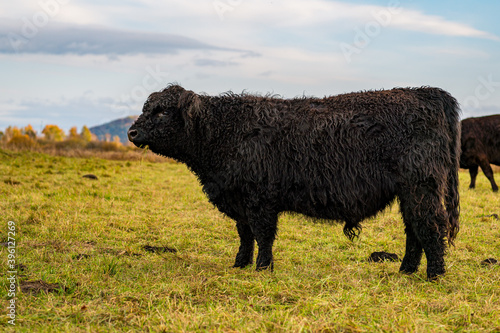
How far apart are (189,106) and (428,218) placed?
3.08 metres

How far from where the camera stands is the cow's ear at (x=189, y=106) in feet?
17.9

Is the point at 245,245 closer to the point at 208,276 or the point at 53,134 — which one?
the point at 208,276

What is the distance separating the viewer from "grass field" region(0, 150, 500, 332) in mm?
3734

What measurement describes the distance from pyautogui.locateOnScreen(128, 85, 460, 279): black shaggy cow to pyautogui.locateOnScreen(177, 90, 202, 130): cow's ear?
13 millimetres

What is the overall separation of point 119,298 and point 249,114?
8.54 ft

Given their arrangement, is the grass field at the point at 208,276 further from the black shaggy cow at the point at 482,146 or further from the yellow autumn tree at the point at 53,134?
the yellow autumn tree at the point at 53,134

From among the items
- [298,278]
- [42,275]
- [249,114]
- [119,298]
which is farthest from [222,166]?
[42,275]

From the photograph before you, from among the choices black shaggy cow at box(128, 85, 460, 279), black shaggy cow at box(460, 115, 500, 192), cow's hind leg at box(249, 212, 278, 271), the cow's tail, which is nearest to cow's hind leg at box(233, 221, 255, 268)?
black shaggy cow at box(128, 85, 460, 279)

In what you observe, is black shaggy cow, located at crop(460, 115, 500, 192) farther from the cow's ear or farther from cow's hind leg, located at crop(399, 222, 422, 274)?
the cow's ear

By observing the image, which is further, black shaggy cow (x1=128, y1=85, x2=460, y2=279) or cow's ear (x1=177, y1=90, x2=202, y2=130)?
cow's ear (x1=177, y1=90, x2=202, y2=130)

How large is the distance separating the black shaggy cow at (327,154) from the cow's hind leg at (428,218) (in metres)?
0.01

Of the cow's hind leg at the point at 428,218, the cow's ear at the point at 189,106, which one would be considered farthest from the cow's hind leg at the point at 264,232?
the cow's hind leg at the point at 428,218

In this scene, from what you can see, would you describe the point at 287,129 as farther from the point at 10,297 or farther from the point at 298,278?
the point at 10,297

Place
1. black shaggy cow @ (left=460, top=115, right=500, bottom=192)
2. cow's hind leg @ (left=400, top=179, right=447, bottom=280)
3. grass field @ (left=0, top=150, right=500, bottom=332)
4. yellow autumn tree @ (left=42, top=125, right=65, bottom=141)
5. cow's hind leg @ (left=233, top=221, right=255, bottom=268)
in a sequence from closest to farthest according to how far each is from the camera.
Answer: grass field @ (left=0, top=150, right=500, bottom=332) → cow's hind leg @ (left=400, top=179, right=447, bottom=280) → cow's hind leg @ (left=233, top=221, right=255, bottom=268) → black shaggy cow @ (left=460, top=115, right=500, bottom=192) → yellow autumn tree @ (left=42, top=125, right=65, bottom=141)
